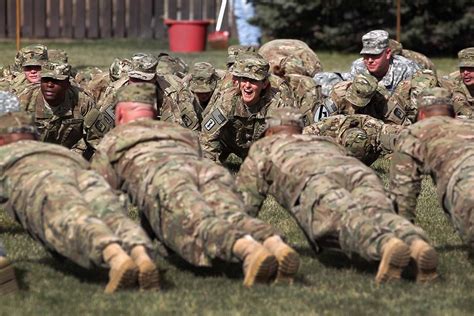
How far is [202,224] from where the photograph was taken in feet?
30.8

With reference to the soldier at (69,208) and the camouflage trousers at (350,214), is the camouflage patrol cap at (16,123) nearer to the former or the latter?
the soldier at (69,208)

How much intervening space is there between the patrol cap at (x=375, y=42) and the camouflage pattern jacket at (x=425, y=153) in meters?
5.80

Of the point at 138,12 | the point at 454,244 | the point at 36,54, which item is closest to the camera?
the point at 454,244

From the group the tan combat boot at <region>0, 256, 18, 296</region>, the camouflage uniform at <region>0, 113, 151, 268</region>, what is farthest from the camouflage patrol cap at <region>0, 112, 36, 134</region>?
the tan combat boot at <region>0, 256, 18, 296</region>

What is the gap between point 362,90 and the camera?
50.3ft

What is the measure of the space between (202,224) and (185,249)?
0.23m

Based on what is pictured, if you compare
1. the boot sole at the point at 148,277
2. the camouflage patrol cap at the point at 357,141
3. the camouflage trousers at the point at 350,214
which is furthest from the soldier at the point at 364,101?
the boot sole at the point at 148,277

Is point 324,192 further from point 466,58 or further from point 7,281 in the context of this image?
point 466,58

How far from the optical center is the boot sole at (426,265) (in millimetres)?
9219

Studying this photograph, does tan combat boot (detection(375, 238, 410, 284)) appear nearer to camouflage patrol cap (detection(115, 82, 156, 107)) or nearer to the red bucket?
camouflage patrol cap (detection(115, 82, 156, 107))

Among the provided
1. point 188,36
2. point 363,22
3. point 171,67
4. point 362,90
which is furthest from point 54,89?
point 363,22

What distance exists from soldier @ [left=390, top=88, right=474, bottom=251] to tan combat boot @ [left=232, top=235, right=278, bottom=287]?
5.22 feet

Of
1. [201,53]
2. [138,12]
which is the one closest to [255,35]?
[201,53]

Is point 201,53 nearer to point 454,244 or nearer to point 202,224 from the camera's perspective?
point 454,244
